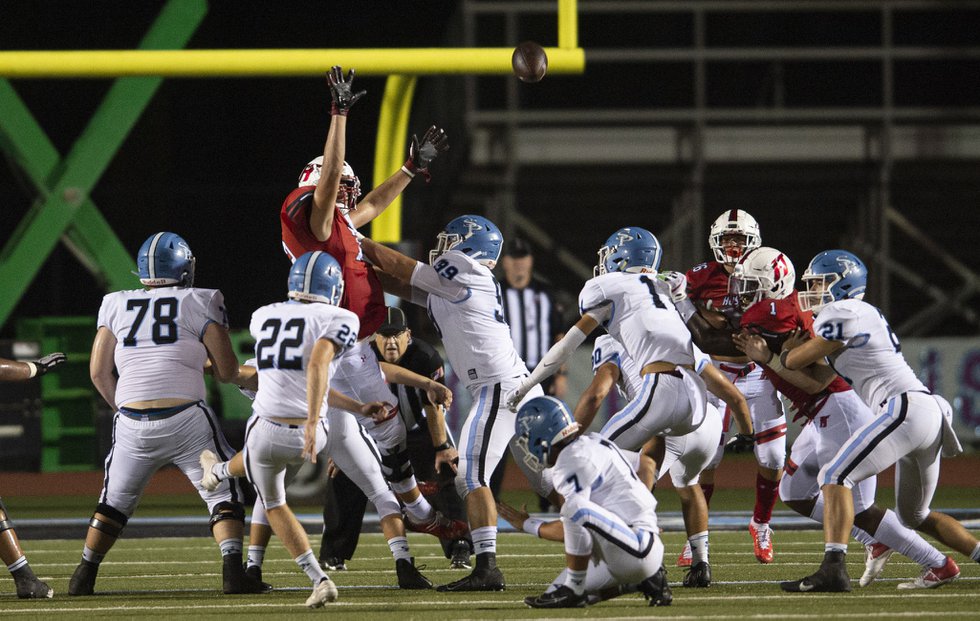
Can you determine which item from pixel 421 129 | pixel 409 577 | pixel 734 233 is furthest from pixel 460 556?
pixel 421 129

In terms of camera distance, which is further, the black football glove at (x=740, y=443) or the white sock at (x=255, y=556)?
the black football glove at (x=740, y=443)

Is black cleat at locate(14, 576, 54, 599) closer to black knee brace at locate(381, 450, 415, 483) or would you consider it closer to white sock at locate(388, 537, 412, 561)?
white sock at locate(388, 537, 412, 561)

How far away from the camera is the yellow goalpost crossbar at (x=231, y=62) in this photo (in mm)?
8703

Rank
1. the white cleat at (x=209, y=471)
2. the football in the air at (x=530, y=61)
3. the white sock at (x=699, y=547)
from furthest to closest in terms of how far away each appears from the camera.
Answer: the football in the air at (x=530, y=61) → the white sock at (x=699, y=547) → the white cleat at (x=209, y=471)

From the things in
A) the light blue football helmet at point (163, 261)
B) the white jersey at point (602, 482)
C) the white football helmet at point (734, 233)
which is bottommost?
the white jersey at point (602, 482)

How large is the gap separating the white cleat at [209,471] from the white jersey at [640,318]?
173 centimetres

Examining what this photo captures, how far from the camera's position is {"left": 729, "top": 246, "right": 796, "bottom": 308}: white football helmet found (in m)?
7.56

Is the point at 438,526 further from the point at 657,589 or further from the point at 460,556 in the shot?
the point at 657,589

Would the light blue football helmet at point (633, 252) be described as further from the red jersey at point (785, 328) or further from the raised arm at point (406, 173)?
the raised arm at point (406, 173)

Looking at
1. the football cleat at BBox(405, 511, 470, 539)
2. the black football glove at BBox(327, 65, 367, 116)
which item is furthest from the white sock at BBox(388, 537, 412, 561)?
the black football glove at BBox(327, 65, 367, 116)

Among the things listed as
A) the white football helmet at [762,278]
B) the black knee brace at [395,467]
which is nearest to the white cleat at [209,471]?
the black knee brace at [395,467]

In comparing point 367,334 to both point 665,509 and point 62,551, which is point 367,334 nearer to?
point 62,551

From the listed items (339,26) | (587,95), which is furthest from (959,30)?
(339,26)

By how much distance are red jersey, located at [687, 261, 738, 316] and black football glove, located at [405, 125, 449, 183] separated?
1611 millimetres
